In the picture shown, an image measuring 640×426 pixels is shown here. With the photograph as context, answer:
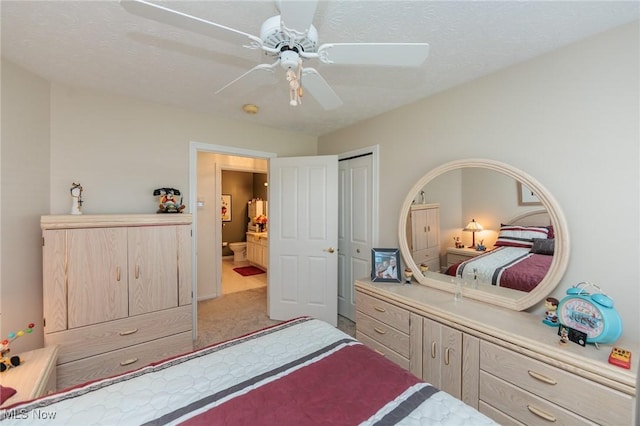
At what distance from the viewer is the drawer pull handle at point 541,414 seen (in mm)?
1277

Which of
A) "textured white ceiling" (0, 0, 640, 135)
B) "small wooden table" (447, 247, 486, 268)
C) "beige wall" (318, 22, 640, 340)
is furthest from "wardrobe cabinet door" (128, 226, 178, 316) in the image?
"beige wall" (318, 22, 640, 340)

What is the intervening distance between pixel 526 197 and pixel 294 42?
1.74 meters

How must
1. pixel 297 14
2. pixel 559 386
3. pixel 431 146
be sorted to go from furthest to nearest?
pixel 431 146
pixel 559 386
pixel 297 14

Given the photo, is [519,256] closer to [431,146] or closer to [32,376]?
[431,146]

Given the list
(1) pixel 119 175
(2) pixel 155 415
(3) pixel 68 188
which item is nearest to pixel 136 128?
(1) pixel 119 175

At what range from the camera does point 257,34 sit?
57.1 inches

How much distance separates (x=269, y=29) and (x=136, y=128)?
202cm

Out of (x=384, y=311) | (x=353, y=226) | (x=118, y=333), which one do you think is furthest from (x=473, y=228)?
(x=118, y=333)

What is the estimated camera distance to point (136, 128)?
94.3 inches

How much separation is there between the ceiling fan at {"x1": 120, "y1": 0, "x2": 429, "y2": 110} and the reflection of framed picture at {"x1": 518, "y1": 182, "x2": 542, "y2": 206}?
1193 millimetres

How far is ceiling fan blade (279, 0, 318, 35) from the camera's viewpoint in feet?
2.82

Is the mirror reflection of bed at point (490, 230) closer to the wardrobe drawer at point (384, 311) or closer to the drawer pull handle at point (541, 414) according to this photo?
the wardrobe drawer at point (384, 311)

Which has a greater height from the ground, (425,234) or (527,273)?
(425,234)

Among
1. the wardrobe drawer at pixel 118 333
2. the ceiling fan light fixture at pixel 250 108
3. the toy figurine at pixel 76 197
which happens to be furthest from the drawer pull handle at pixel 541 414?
the toy figurine at pixel 76 197
